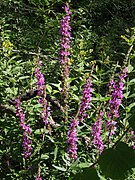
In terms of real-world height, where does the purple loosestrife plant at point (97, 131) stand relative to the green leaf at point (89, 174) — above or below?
below

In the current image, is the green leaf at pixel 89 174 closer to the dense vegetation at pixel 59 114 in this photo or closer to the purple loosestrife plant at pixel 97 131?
the dense vegetation at pixel 59 114

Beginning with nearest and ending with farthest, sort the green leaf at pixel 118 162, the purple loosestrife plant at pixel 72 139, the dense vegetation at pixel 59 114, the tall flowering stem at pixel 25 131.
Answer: the green leaf at pixel 118 162 < the purple loosestrife plant at pixel 72 139 < the dense vegetation at pixel 59 114 < the tall flowering stem at pixel 25 131

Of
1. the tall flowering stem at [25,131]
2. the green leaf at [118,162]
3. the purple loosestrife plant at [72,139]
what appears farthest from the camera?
the tall flowering stem at [25,131]

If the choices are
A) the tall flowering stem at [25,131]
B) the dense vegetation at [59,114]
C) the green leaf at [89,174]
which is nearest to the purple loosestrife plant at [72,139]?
the dense vegetation at [59,114]

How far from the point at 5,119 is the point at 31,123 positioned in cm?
26

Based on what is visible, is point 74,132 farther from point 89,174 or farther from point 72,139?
point 89,174

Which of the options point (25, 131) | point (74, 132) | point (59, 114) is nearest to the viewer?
point (74, 132)

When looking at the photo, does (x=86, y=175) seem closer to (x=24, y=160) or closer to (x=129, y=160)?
(x=129, y=160)

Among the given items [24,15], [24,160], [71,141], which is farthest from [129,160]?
[24,15]

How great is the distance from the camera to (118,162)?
0.50 m

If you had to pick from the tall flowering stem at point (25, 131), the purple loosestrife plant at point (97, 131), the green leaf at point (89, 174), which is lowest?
the purple loosestrife plant at point (97, 131)

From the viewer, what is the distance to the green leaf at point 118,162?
0.50 metres

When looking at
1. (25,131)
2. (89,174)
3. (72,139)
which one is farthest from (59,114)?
(89,174)

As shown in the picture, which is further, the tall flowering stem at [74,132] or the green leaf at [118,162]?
the tall flowering stem at [74,132]
